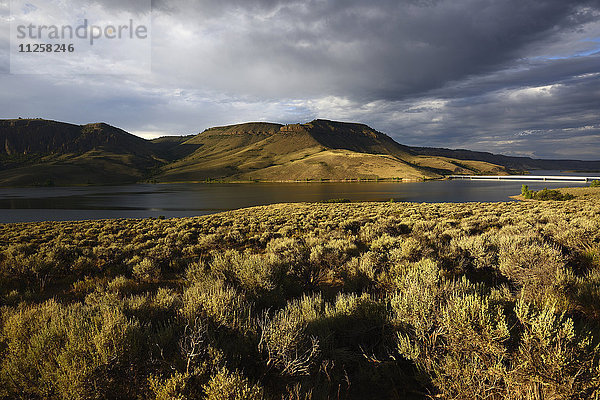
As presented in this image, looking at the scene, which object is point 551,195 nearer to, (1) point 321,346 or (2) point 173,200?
(1) point 321,346

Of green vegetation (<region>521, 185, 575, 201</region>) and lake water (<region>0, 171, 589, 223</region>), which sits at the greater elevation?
green vegetation (<region>521, 185, 575, 201</region>)

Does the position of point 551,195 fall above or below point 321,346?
above

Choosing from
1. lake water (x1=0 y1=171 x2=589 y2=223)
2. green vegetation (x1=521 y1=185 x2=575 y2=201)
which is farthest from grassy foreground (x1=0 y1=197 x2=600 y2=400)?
green vegetation (x1=521 y1=185 x2=575 y2=201)

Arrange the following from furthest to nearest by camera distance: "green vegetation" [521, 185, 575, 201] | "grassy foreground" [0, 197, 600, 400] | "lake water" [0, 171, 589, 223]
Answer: "lake water" [0, 171, 589, 223] → "green vegetation" [521, 185, 575, 201] → "grassy foreground" [0, 197, 600, 400]

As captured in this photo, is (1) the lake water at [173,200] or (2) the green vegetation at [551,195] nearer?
(2) the green vegetation at [551,195]

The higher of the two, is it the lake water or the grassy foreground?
the grassy foreground

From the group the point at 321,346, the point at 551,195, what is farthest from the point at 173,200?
the point at 551,195

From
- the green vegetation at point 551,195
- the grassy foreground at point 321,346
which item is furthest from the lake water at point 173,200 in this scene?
the grassy foreground at point 321,346

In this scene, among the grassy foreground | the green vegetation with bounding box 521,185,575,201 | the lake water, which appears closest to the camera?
the grassy foreground

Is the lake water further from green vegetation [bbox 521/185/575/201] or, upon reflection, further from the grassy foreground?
the grassy foreground

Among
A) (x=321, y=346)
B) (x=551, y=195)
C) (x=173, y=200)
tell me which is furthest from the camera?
(x=173, y=200)

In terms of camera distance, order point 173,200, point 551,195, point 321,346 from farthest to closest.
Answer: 1. point 173,200
2. point 551,195
3. point 321,346

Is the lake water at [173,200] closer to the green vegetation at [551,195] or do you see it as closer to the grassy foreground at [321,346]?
the green vegetation at [551,195]

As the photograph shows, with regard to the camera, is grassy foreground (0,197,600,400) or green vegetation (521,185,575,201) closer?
grassy foreground (0,197,600,400)
